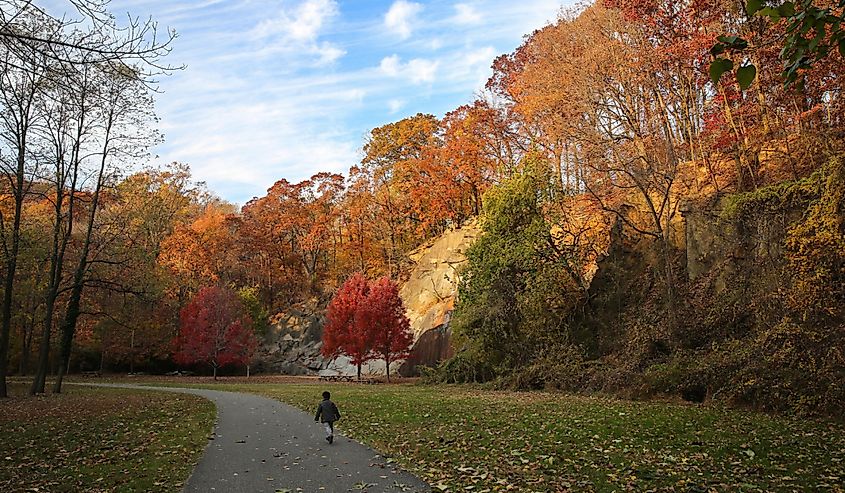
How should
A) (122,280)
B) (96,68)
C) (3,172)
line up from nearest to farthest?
1. (96,68)
2. (3,172)
3. (122,280)

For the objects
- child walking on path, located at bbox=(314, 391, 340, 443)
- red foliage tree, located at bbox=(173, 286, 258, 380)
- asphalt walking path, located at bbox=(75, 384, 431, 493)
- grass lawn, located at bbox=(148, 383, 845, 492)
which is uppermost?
red foliage tree, located at bbox=(173, 286, 258, 380)

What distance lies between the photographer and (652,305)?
822 inches

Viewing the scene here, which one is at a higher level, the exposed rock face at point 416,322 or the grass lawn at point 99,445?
the exposed rock face at point 416,322

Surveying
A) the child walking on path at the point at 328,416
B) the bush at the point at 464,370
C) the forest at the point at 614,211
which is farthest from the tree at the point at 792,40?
the bush at the point at 464,370

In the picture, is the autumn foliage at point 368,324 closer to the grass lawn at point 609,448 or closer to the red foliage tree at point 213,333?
the red foliage tree at point 213,333

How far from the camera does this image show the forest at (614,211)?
13414 mm

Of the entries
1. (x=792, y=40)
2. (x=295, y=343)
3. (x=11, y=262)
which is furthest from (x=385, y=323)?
(x=792, y=40)

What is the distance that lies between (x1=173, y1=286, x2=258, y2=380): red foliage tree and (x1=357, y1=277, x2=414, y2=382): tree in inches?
475

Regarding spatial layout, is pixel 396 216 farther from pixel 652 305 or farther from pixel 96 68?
pixel 96 68

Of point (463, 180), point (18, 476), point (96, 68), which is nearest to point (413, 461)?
point (18, 476)

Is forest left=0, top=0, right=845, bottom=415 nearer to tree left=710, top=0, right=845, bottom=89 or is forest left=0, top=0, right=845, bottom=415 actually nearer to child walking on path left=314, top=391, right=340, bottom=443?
tree left=710, top=0, right=845, bottom=89

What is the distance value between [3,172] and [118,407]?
8939 mm

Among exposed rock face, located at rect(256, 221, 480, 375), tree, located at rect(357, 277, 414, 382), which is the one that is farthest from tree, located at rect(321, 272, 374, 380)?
exposed rock face, located at rect(256, 221, 480, 375)

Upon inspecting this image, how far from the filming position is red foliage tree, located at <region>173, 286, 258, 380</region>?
130 feet
